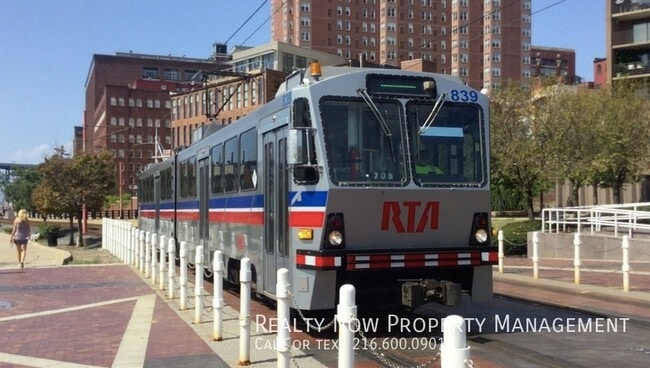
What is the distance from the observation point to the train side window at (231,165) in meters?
13.3

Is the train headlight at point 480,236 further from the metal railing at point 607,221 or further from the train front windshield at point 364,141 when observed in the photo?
the metal railing at point 607,221

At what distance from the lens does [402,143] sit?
970 centimetres

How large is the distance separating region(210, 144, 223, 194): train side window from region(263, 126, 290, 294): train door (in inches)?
141

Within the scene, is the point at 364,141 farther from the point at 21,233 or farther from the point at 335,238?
the point at 21,233

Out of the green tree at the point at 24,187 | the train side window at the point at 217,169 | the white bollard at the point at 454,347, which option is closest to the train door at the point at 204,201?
the train side window at the point at 217,169

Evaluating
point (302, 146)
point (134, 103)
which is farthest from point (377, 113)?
point (134, 103)

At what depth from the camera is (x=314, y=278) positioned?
30.5 ft

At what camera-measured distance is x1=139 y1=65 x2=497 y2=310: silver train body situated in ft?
30.6

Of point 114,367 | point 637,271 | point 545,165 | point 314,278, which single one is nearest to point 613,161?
point 545,165

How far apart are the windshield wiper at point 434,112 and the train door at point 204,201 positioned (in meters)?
7.15

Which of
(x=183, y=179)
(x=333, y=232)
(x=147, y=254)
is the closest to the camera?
(x=333, y=232)

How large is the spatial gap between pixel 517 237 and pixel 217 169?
13.4m

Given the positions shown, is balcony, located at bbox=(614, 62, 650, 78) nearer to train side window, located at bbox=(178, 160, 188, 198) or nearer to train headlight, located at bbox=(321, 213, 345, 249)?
train side window, located at bbox=(178, 160, 188, 198)

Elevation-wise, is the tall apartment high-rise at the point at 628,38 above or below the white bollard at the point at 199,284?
above
